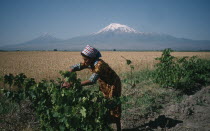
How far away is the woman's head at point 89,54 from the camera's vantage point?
3.43m

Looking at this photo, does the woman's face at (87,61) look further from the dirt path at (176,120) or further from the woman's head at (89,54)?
the dirt path at (176,120)

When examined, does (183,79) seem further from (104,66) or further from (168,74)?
(104,66)

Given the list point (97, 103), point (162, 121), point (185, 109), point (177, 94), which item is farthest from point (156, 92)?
point (97, 103)

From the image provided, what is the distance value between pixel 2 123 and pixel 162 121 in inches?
146

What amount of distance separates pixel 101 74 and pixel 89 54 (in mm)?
434

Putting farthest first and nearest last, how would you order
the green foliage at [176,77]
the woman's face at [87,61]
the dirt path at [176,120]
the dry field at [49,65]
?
the dry field at [49,65]
the green foliage at [176,77]
the dirt path at [176,120]
the woman's face at [87,61]

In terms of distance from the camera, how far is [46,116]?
3131 mm

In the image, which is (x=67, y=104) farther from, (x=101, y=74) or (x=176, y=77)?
(x=176, y=77)

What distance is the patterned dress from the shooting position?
11.4 feet

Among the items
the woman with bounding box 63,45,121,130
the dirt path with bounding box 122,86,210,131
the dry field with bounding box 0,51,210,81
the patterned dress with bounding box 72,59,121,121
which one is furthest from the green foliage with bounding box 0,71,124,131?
the dry field with bounding box 0,51,210,81

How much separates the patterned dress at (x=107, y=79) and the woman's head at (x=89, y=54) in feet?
0.34

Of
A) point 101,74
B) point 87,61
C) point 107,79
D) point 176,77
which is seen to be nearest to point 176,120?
point 107,79

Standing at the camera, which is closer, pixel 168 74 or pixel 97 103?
pixel 97 103

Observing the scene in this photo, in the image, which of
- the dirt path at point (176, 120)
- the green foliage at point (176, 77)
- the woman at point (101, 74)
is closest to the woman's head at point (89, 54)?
the woman at point (101, 74)
